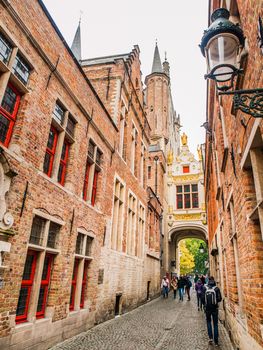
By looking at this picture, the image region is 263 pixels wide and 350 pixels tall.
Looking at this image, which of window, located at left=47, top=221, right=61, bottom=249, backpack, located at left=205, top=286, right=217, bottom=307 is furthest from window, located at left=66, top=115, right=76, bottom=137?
backpack, located at left=205, top=286, right=217, bottom=307

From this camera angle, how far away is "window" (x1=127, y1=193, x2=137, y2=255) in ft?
40.2

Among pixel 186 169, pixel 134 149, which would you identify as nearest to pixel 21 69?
pixel 134 149

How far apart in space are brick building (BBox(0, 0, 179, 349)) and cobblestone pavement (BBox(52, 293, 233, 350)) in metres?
0.39

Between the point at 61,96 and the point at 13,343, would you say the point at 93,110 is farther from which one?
the point at 13,343

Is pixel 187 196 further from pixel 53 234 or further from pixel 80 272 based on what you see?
pixel 53 234

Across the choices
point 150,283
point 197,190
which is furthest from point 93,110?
point 197,190

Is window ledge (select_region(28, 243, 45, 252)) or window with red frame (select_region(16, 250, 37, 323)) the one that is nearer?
window with red frame (select_region(16, 250, 37, 323))

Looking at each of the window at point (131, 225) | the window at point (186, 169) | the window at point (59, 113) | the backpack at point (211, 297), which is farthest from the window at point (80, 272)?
the window at point (186, 169)

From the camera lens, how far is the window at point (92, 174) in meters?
8.27

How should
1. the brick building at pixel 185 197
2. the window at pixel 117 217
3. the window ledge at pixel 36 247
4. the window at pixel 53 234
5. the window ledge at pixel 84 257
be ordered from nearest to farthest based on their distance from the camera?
the window ledge at pixel 36 247
the window at pixel 53 234
the window ledge at pixel 84 257
the window at pixel 117 217
the brick building at pixel 185 197

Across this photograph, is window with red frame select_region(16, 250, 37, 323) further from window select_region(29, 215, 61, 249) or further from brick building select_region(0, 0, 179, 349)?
window select_region(29, 215, 61, 249)

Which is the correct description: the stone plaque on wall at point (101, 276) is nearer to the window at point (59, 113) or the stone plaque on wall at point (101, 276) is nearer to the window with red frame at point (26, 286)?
the window with red frame at point (26, 286)

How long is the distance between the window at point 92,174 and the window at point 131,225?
4.01m

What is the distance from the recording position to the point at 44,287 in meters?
5.76
